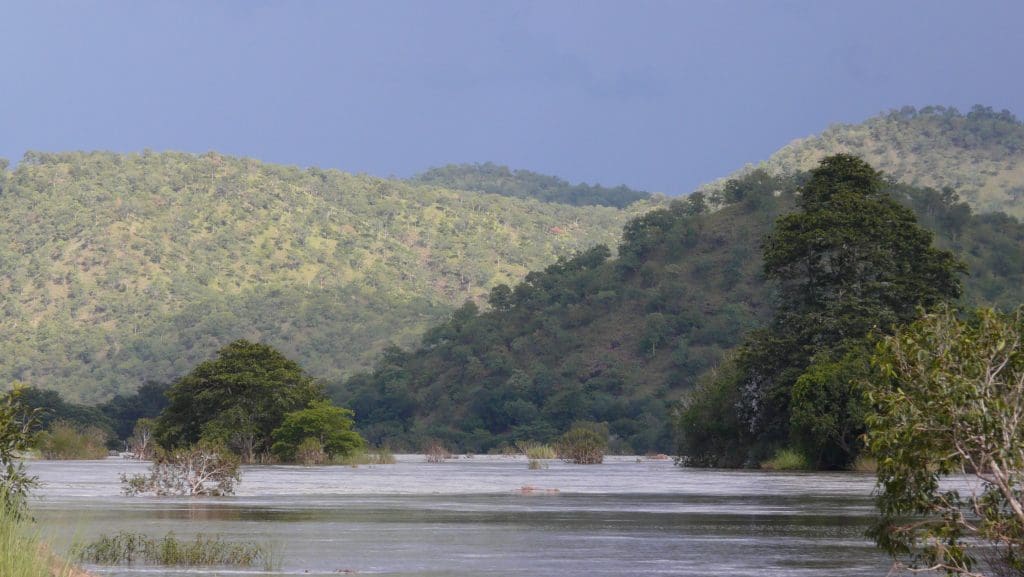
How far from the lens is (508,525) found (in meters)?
28.9

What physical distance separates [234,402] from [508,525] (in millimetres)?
45896

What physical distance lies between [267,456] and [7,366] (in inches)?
4220

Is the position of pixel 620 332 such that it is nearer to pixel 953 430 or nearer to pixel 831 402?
pixel 831 402

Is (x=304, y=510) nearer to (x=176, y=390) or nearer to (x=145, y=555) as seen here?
(x=145, y=555)

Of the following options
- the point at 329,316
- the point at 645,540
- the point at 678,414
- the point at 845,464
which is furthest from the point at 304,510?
the point at 329,316

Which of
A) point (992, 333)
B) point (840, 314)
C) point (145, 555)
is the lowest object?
point (145, 555)

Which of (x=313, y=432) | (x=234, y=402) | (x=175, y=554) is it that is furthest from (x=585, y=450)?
(x=175, y=554)

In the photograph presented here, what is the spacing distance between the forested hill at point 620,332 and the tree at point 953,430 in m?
104

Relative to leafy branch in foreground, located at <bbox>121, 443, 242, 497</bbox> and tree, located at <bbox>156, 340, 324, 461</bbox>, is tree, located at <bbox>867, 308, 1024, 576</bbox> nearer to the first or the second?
leafy branch in foreground, located at <bbox>121, 443, 242, 497</bbox>

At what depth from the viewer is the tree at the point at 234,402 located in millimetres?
72062

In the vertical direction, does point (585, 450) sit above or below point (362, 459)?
above

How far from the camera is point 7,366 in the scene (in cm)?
17138

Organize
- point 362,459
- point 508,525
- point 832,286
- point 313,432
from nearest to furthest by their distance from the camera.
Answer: point 508,525
point 832,286
point 313,432
point 362,459

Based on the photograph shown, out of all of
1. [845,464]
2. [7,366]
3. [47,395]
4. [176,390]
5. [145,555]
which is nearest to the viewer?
[145,555]
